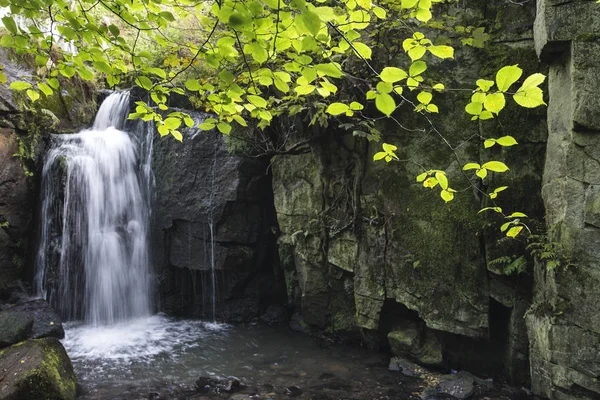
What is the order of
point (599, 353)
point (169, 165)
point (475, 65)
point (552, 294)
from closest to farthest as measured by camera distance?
point (599, 353) < point (552, 294) < point (475, 65) < point (169, 165)

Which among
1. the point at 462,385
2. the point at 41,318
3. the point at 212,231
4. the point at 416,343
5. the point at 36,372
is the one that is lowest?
the point at 462,385

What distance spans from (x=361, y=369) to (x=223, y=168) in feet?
14.3

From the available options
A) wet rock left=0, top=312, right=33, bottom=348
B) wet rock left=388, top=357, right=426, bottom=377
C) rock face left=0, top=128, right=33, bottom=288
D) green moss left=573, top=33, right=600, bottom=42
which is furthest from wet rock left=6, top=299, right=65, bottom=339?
green moss left=573, top=33, right=600, bottom=42

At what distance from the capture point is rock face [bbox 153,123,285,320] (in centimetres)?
775

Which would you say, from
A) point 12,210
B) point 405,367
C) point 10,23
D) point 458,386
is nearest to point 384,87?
point 10,23

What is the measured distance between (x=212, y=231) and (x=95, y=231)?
2.36m

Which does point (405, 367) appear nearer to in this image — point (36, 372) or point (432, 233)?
point (432, 233)

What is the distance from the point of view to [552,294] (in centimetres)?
430

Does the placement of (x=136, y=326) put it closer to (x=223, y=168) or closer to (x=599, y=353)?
(x=223, y=168)

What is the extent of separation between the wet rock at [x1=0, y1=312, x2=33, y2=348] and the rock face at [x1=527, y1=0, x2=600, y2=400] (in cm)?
681

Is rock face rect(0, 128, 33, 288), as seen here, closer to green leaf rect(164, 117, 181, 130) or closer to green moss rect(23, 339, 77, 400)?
green moss rect(23, 339, 77, 400)

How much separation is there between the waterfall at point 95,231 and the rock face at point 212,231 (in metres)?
0.41

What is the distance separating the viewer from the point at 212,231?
25.4 ft

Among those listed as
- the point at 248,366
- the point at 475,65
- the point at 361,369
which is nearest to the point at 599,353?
the point at 361,369
